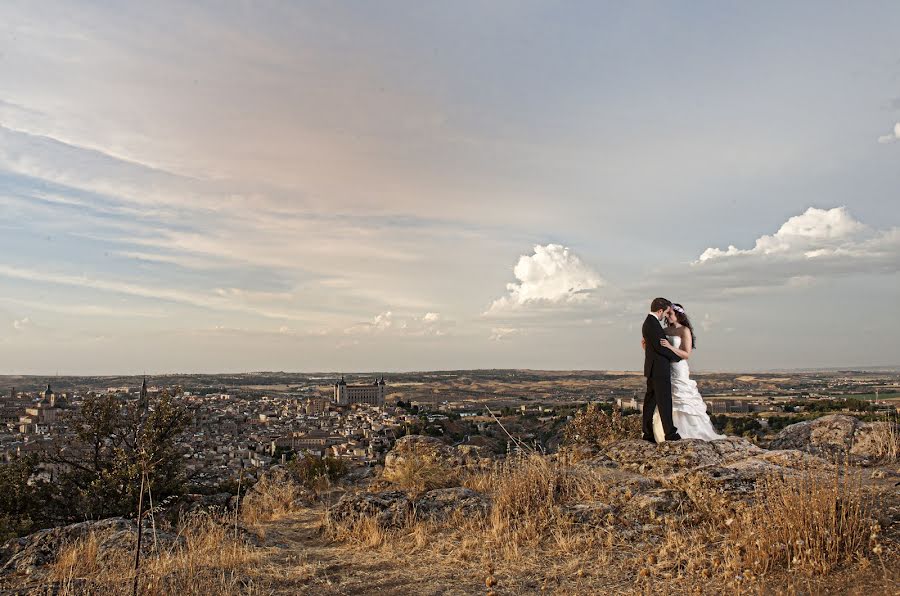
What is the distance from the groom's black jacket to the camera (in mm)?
10867

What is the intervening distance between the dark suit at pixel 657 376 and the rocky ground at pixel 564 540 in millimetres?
837

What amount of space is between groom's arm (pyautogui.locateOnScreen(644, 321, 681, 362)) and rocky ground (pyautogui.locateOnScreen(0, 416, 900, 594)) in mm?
1835

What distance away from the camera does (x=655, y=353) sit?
10945 millimetres

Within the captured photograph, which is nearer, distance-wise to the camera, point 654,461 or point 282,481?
point 654,461

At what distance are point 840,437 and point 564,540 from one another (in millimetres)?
8540

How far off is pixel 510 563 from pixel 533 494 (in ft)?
6.17

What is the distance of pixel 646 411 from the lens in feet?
36.7

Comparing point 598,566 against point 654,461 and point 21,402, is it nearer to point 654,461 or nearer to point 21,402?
point 654,461

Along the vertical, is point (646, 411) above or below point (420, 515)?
above

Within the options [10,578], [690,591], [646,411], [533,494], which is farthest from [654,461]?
[10,578]

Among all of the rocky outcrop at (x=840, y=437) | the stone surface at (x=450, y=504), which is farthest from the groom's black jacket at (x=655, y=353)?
the stone surface at (x=450, y=504)

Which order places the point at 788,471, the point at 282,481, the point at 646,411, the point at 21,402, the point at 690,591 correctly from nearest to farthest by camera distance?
1. the point at 690,591
2. the point at 788,471
3. the point at 646,411
4. the point at 282,481
5. the point at 21,402

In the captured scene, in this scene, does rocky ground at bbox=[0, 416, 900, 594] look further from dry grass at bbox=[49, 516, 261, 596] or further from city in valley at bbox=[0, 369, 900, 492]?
city in valley at bbox=[0, 369, 900, 492]

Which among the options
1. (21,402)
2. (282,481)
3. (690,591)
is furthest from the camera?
(21,402)
